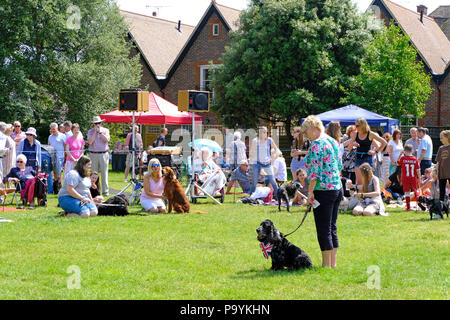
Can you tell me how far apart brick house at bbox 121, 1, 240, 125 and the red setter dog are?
22.3 m

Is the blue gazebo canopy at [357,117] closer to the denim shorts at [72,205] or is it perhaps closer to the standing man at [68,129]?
the standing man at [68,129]

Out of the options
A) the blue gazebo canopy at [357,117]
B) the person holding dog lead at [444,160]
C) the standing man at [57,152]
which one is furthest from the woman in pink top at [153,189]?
the blue gazebo canopy at [357,117]

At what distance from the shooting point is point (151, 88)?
39.7 meters

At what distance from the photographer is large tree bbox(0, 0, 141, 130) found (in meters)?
30.2

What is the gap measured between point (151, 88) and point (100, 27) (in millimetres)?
6356

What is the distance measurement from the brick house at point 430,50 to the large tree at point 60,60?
1522 cm

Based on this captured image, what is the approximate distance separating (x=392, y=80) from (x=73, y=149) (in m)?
15.7

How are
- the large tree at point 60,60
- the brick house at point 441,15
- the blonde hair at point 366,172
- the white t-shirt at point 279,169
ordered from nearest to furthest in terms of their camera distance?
the blonde hair at point 366,172, the white t-shirt at point 279,169, the large tree at point 60,60, the brick house at point 441,15

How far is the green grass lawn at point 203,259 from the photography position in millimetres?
6031

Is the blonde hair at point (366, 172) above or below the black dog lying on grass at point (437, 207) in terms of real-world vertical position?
above

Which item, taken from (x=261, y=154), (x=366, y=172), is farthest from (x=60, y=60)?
(x=366, y=172)

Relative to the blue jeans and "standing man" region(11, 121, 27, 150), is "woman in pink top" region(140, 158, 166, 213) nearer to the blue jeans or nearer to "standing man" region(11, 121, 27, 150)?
the blue jeans
